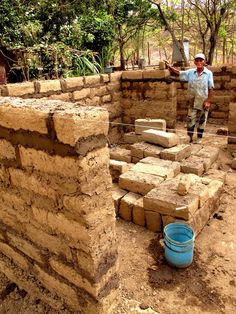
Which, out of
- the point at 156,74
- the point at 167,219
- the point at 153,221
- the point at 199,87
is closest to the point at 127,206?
the point at 153,221

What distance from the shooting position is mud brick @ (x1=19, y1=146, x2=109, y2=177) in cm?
174

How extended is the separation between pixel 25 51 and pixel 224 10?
24.4 ft

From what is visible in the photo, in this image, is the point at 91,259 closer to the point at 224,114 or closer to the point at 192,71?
the point at 192,71

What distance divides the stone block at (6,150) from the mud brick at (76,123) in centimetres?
59

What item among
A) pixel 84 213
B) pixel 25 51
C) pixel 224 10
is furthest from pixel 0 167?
pixel 224 10

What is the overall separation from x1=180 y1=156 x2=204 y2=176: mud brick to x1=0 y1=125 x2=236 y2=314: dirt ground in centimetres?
104

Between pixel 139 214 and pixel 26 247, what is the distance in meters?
1.68

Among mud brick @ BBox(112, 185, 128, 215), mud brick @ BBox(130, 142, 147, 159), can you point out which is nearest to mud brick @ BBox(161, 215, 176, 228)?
mud brick @ BBox(112, 185, 128, 215)

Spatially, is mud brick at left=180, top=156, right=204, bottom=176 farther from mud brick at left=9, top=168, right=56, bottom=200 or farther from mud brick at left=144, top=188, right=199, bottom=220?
mud brick at left=9, top=168, right=56, bottom=200

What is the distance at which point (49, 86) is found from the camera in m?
5.05

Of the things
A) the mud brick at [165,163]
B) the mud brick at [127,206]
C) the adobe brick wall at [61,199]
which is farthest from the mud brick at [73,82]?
the adobe brick wall at [61,199]

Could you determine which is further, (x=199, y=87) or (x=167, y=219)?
(x=199, y=87)

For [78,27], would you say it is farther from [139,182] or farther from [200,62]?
[139,182]

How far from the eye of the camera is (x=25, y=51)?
589cm
